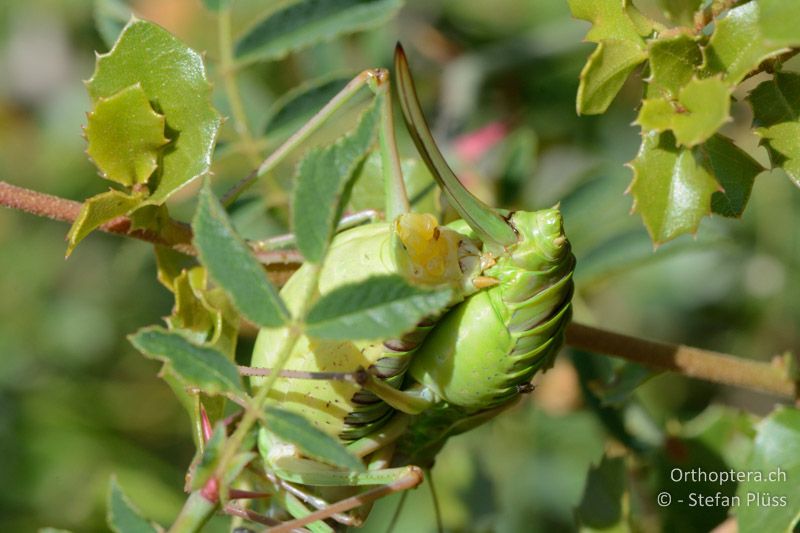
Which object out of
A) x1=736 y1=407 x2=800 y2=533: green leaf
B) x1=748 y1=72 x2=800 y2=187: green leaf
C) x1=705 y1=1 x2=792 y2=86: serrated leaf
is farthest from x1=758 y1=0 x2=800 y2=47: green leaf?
x1=736 y1=407 x2=800 y2=533: green leaf

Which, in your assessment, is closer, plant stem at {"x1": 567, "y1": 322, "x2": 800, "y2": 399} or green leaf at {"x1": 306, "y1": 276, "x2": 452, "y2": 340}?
green leaf at {"x1": 306, "y1": 276, "x2": 452, "y2": 340}

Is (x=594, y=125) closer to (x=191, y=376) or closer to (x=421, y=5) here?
(x=421, y=5)

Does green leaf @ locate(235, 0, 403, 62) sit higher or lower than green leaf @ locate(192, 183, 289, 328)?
lower

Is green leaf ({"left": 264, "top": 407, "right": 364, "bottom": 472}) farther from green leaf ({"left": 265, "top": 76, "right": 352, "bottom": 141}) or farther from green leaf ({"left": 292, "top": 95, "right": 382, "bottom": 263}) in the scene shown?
green leaf ({"left": 265, "top": 76, "right": 352, "bottom": 141})

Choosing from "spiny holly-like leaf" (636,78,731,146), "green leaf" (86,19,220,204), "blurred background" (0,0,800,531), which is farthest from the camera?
"blurred background" (0,0,800,531)

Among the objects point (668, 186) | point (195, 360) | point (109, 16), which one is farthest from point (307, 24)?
point (195, 360)

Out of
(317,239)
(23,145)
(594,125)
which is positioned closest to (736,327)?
(594,125)

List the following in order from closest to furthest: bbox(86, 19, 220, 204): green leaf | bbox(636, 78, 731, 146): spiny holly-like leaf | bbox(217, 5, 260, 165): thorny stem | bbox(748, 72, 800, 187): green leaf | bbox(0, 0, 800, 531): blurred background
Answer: bbox(636, 78, 731, 146): spiny holly-like leaf
bbox(748, 72, 800, 187): green leaf
bbox(86, 19, 220, 204): green leaf
bbox(217, 5, 260, 165): thorny stem
bbox(0, 0, 800, 531): blurred background
